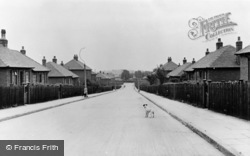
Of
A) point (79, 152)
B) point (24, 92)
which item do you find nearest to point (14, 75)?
point (24, 92)

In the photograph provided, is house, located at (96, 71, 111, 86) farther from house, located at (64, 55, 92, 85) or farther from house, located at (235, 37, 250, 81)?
house, located at (235, 37, 250, 81)

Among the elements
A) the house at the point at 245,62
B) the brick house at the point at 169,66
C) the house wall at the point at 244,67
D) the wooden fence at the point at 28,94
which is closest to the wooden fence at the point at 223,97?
the house at the point at 245,62

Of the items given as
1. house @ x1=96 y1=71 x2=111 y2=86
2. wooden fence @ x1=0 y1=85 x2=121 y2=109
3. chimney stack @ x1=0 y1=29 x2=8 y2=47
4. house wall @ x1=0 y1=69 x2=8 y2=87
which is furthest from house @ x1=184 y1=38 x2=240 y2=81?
house @ x1=96 y1=71 x2=111 y2=86

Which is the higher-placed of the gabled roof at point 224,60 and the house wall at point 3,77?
the gabled roof at point 224,60

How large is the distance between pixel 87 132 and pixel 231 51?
3622 cm

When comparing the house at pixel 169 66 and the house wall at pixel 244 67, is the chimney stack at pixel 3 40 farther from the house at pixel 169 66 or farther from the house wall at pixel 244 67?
the house at pixel 169 66

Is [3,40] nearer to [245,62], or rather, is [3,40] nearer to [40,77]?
[40,77]

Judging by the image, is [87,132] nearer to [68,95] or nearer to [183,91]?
[183,91]

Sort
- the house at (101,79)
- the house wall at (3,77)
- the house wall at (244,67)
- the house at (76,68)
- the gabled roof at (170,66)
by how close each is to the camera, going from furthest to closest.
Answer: the house at (101,79)
the house at (76,68)
the gabled roof at (170,66)
the house wall at (3,77)
the house wall at (244,67)

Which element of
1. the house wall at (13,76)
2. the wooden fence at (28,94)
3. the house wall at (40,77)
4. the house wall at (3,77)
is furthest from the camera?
the house wall at (40,77)

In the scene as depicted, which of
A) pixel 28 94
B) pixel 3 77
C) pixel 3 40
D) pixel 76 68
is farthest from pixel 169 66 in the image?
pixel 28 94

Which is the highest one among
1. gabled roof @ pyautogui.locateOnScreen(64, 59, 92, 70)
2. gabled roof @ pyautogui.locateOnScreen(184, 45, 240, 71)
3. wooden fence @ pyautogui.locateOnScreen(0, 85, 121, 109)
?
gabled roof @ pyautogui.locateOnScreen(64, 59, 92, 70)

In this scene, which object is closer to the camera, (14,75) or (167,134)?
(167,134)

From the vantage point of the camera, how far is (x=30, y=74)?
43156 millimetres
